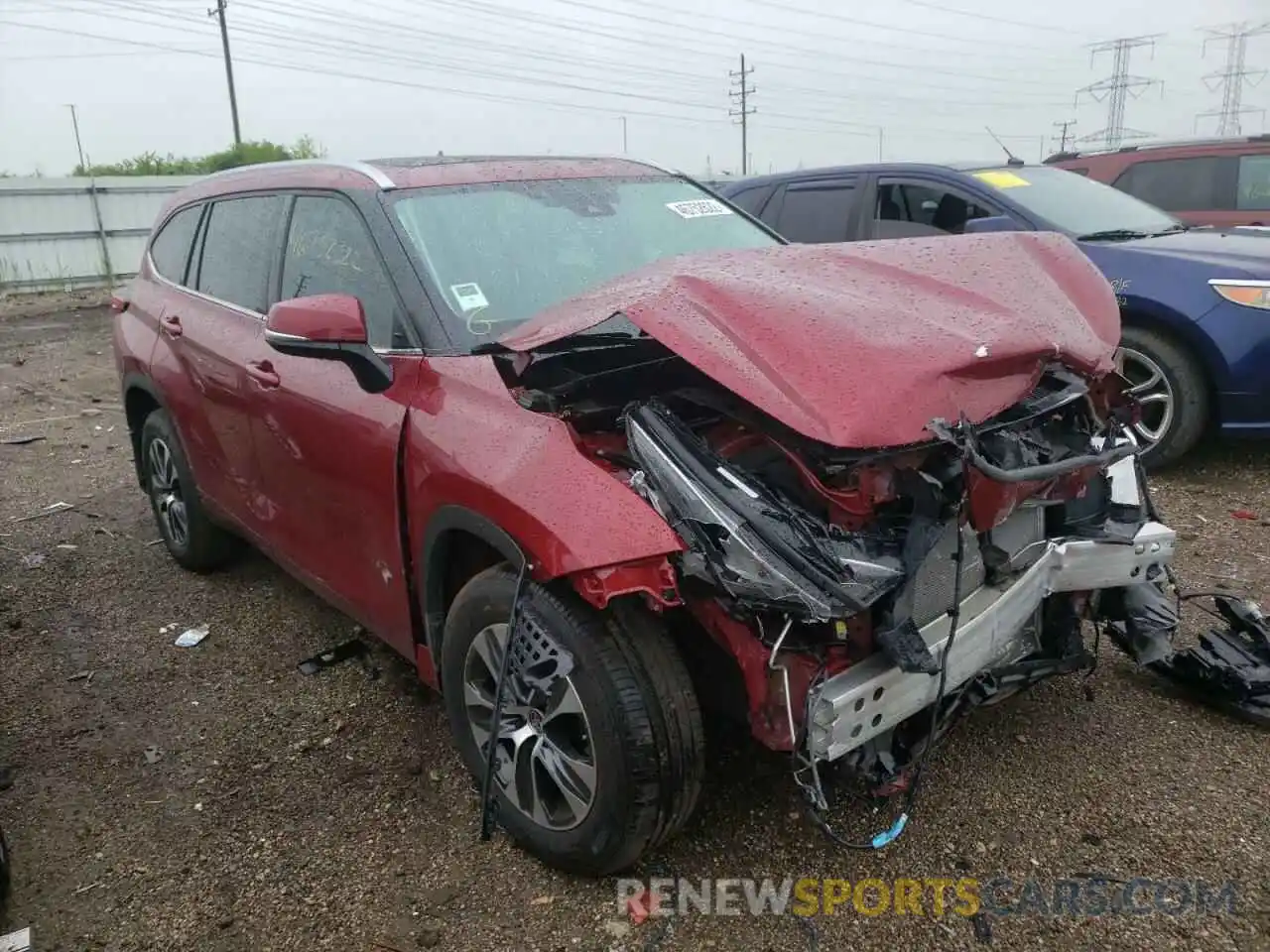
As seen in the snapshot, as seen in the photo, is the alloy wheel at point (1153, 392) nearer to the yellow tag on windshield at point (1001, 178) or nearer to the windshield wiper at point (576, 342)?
the yellow tag on windshield at point (1001, 178)

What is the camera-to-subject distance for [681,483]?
2.24 m

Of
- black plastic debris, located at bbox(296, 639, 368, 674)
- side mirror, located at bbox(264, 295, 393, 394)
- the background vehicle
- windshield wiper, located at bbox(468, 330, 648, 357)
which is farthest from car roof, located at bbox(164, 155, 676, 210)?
the background vehicle

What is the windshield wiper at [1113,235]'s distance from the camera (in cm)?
568

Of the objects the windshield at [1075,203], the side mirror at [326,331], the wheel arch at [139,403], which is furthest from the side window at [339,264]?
the windshield at [1075,203]

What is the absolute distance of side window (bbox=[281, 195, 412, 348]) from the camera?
2.98m

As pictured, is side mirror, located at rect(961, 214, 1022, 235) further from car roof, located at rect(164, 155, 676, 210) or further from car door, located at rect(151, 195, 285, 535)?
car door, located at rect(151, 195, 285, 535)

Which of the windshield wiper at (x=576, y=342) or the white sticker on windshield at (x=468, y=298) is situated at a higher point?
the white sticker on windshield at (x=468, y=298)

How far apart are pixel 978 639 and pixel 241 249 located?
3134 millimetres

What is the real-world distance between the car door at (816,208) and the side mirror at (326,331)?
4126 mm

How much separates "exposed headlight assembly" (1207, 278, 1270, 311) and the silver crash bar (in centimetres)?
293

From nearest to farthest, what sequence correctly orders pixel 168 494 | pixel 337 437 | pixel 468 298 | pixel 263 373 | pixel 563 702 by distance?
pixel 563 702, pixel 468 298, pixel 337 437, pixel 263 373, pixel 168 494

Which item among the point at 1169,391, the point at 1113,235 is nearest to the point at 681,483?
the point at 1169,391

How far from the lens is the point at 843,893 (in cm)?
245

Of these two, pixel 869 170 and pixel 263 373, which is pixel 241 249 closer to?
pixel 263 373
